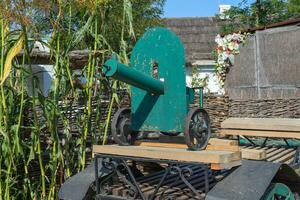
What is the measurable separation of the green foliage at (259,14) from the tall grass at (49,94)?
8164 mm

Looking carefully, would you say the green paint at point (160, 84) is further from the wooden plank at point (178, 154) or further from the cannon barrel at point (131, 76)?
the wooden plank at point (178, 154)

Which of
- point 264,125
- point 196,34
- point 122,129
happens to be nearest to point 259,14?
point 196,34

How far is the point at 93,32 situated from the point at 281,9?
943cm

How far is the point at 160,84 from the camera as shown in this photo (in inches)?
130

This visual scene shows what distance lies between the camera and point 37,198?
438 centimetres

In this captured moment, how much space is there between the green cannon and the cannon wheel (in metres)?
0.51

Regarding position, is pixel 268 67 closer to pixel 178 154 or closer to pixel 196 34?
pixel 178 154

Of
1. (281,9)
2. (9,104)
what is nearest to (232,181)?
(9,104)

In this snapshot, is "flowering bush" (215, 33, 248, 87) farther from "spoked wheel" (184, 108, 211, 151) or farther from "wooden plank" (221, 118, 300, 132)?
"spoked wheel" (184, 108, 211, 151)

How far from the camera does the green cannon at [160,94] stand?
315 cm

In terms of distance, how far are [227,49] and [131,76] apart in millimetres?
6967

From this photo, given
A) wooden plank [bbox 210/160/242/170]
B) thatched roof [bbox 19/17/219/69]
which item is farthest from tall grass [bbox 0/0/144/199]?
thatched roof [bbox 19/17/219/69]

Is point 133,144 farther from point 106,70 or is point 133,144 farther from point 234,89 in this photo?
point 234,89

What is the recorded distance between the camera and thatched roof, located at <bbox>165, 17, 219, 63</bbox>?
687 inches
